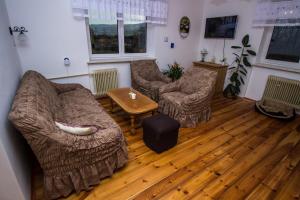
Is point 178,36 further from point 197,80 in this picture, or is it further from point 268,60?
point 268,60

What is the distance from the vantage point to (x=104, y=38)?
3381 millimetres

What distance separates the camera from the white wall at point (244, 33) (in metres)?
3.48

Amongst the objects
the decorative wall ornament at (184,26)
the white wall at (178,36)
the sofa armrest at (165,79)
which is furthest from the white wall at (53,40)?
the sofa armrest at (165,79)

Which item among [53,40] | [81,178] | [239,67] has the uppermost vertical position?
[53,40]

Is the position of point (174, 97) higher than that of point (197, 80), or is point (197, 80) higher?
point (197, 80)

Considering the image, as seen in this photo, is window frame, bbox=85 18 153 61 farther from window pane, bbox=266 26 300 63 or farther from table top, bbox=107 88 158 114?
window pane, bbox=266 26 300 63

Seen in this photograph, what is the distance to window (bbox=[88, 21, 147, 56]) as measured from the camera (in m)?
3.28

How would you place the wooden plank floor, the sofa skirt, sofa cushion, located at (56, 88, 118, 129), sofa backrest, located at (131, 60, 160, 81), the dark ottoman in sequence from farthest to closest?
sofa backrest, located at (131, 60, 160, 81) < the dark ottoman < sofa cushion, located at (56, 88, 118, 129) < the wooden plank floor < the sofa skirt

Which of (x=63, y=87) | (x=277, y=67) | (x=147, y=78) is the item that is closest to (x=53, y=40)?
(x=63, y=87)

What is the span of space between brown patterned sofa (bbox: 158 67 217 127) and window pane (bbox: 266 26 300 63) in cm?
183

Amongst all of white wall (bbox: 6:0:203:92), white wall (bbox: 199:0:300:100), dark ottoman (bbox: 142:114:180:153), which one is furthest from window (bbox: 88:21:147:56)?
dark ottoman (bbox: 142:114:180:153)

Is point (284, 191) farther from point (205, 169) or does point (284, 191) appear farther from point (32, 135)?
point (32, 135)

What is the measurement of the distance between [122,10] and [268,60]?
3.32 meters

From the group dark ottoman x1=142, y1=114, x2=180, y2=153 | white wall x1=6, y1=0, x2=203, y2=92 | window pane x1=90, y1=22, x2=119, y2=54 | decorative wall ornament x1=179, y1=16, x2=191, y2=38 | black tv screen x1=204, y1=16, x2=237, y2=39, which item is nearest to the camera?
dark ottoman x1=142, y1=114, x2=180, y2=153
